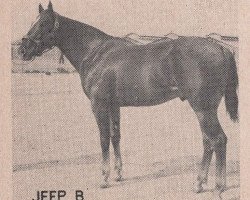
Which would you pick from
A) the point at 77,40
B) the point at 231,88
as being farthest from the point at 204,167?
the point at 77,40

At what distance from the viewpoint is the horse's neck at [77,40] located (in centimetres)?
86

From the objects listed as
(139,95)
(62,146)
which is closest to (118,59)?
(139,95)

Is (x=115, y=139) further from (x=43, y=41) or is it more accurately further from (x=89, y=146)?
(x=43, y=41)

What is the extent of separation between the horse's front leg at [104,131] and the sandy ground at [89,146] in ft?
0.03

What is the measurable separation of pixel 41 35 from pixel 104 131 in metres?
0.20

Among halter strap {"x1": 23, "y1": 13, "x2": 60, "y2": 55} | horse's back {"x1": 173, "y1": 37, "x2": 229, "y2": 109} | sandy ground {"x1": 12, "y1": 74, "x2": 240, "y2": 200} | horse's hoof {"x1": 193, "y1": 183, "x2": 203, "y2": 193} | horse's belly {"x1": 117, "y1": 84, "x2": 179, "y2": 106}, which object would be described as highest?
halter strap {"x1": 23, "y1": 13, "x2": 60, "y2": 55}

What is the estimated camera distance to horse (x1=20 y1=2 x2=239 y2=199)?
83cm

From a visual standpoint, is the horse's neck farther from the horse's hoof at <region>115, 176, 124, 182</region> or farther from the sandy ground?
the horse's hoof at <region>115, 176, 124, 182</region>

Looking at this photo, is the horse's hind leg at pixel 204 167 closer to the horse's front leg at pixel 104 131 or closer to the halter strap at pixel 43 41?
the horse's front leg at pixel 104 131

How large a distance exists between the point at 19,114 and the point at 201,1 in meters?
0.38

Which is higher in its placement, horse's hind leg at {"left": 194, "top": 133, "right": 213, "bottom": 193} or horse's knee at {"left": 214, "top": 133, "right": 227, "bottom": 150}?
horse's knee at {"left": 214, "top": 133, "right": 227, "bottom": 150}

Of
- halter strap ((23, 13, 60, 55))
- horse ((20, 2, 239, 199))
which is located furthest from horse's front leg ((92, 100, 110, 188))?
halter strap ((23, 13, 60, 55))

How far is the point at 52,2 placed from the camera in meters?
0.85

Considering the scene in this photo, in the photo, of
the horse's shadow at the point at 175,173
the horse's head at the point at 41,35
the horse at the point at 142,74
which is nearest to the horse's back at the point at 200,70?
the horse at the point at 142,74
